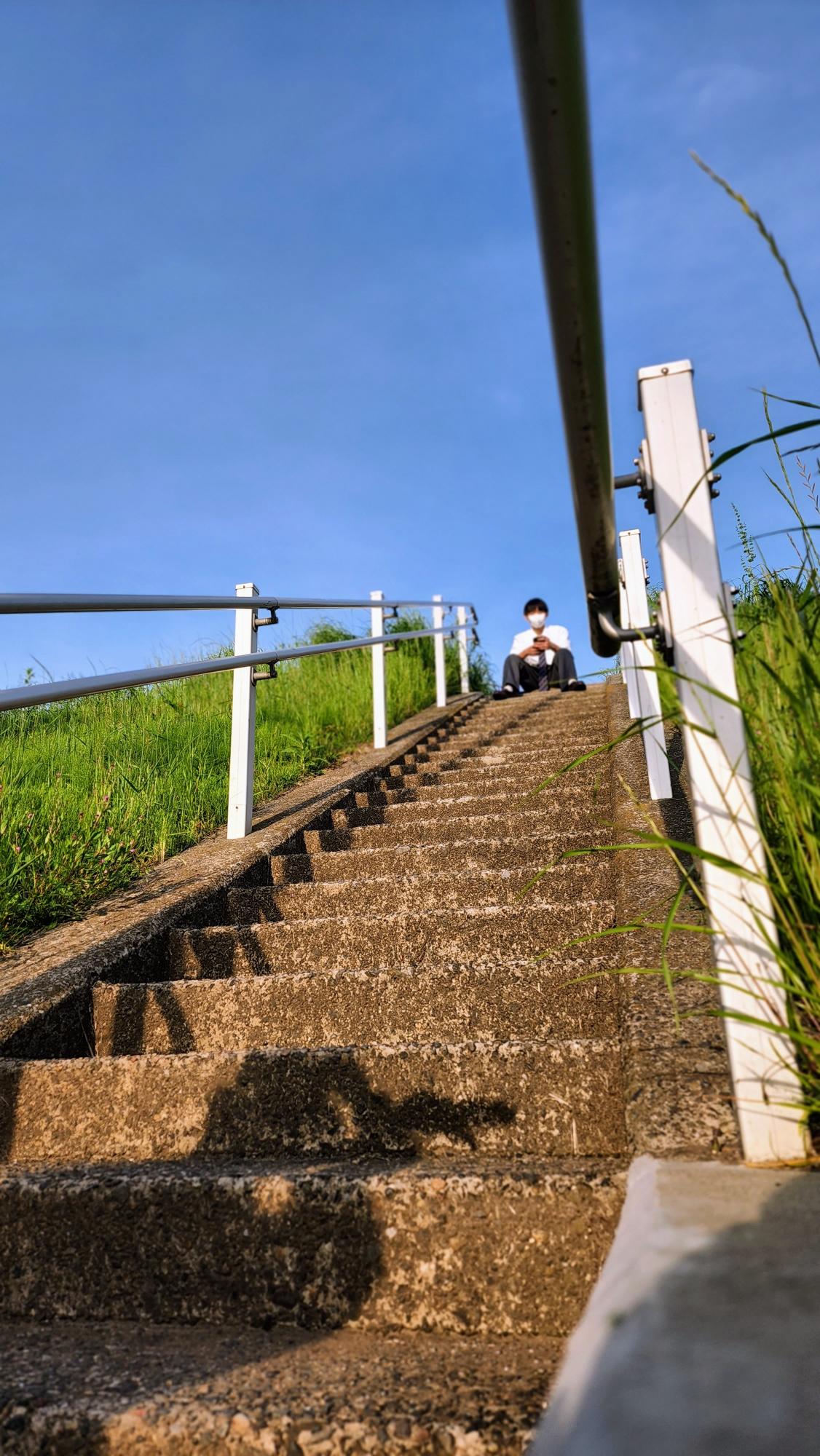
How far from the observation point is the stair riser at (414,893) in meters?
2.86

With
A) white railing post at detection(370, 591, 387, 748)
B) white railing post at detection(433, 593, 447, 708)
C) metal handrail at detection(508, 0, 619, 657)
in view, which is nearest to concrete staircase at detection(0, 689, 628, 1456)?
metal handrail at detection(508, 0, 619, 657)

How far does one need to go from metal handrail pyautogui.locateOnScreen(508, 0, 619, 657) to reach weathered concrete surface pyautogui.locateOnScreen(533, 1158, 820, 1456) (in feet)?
2.57

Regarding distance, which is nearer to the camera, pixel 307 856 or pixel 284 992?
pixel 284 992

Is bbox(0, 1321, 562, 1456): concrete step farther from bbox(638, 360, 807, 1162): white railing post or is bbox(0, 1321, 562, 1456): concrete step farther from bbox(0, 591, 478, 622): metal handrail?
bbox(0, 591, 478, 622): metal handrail

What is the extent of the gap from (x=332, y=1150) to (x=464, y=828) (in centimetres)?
195

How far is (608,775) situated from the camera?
4031 mm

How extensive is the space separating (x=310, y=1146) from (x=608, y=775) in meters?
2.57

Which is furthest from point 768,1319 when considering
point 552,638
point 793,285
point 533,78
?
point 552,638

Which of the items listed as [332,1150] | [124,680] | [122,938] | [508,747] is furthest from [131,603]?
[508,747]

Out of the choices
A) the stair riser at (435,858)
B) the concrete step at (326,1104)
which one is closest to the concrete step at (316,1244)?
the concrete step at (326,1104)

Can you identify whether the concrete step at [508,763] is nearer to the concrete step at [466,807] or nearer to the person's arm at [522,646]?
the concrete step at [466,807]

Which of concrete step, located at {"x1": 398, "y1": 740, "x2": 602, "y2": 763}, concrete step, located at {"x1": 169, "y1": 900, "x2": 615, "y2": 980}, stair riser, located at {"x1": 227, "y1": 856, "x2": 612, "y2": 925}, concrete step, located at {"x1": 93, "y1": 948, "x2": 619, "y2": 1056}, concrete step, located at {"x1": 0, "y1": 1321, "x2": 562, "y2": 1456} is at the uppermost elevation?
concrete step, located at {"x1": 398, "y1": 740, "x2": 602, "y2": 763}

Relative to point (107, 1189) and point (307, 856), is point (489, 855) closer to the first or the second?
point (307, 856)

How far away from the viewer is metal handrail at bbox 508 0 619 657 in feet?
1.88
